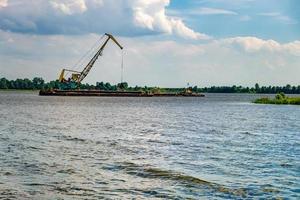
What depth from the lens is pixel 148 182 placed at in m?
24.4

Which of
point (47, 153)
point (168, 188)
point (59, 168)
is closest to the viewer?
point (168, 188)

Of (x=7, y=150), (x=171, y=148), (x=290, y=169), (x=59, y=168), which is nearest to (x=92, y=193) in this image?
(x=59, y=168)

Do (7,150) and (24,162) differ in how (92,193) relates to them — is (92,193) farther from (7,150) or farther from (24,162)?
(7,150)

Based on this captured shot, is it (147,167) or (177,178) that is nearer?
(177,178)

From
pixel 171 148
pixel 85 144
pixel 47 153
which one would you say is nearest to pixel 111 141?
pixel 85 144

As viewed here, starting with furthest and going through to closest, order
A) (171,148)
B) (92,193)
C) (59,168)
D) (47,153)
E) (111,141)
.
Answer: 1. (111,141)
2. (171,148)
3. (47,153)
4. (59,168)
5. (92,193)

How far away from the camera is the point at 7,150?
34.8 meters

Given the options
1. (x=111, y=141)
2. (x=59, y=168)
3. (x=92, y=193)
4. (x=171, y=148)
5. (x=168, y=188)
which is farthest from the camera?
(x=111, y=141)

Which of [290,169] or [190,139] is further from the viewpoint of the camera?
[190,139]

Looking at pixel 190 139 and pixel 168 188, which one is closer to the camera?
pixel 168 188

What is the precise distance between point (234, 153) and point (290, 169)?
7.93 metres

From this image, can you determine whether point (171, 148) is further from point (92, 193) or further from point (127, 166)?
point (92, 193)

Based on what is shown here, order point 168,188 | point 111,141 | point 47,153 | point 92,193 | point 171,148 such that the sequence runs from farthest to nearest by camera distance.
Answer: point 111,141
point 171,148
point 47,153
point 168,188
point 92,193

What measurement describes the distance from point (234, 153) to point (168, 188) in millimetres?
13743
